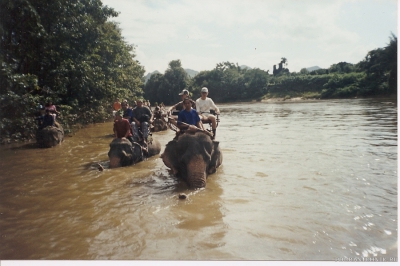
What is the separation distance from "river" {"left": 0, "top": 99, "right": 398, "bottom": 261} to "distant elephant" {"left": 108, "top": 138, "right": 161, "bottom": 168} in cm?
31

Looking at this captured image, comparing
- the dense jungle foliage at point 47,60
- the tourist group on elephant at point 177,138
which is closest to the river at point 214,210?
the tourist group on elephant at point 177,138

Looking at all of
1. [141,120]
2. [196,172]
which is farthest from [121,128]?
[196,172]

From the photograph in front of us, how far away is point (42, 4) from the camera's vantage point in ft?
43.2

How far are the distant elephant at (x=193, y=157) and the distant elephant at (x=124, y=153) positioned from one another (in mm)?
2053

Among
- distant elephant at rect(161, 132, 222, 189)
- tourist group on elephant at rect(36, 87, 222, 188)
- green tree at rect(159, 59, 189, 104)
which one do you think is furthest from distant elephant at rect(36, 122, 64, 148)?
green tree at rect(159, 59, 189, 104)

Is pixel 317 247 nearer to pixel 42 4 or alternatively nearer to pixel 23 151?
pixel 23 151

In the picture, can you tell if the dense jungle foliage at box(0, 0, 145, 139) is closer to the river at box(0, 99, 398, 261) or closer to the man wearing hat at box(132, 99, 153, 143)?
the river at box(0, 99, 398, 261)

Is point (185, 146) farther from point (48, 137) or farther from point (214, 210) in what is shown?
point (48, 137)

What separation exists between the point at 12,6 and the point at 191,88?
61.8 meters

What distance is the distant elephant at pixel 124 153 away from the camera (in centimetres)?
818

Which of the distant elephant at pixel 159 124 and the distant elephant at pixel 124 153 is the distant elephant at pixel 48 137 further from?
the distant elephant at pixel 159 124

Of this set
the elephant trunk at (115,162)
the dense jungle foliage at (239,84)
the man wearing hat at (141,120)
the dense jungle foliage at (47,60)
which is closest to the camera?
the elephant trunk at (115,162)

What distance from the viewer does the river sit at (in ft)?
12.3

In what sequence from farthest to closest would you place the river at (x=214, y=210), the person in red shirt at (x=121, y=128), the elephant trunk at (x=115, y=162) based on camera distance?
the person in red shirt at (x=121, y=128) → the elephant trunk at (x=115, y=162) → the river at (x=214, y=210)
